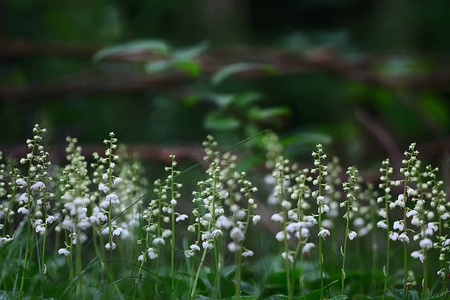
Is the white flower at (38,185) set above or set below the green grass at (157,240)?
above

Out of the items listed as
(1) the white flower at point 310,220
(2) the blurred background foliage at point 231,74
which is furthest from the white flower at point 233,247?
(2) the blurred background foliage at point 231,74

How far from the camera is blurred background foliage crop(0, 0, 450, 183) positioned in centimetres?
376

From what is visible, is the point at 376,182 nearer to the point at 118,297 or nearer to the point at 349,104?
the point at 349,104

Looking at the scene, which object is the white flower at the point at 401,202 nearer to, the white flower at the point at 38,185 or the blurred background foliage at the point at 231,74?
the white flower at the point at 38,185

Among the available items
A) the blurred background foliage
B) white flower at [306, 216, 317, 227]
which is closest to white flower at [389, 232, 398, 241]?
white flower at [306, 216, 317, 227]

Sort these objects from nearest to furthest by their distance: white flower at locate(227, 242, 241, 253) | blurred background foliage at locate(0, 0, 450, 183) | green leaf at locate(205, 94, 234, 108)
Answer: white flower at locate(227, 242, 241, 253)
green leaf at locate(205, 94, 234, 108)
blurred background foliage at locate(0, 0, 450, 183)

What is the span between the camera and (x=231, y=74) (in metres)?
3.67

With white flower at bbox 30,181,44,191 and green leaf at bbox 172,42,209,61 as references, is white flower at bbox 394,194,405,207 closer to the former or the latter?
white flower at bbox 30,181,44,191

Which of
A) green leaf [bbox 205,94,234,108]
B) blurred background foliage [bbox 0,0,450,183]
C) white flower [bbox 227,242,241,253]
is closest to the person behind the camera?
Answer: white flower [bbox 227,242,241,253]

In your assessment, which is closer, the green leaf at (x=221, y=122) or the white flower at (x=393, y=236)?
the white flower at (x=393, y=236)

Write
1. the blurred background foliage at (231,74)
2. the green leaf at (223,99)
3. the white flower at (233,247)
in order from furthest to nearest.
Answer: the blurred background foliage at (231,74)
the green leaf at (223,99)
the white flower at (233,247)

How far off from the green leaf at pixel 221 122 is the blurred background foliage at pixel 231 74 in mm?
219

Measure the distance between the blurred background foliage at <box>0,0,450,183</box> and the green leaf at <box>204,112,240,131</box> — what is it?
219mm

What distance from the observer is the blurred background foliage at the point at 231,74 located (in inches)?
148
